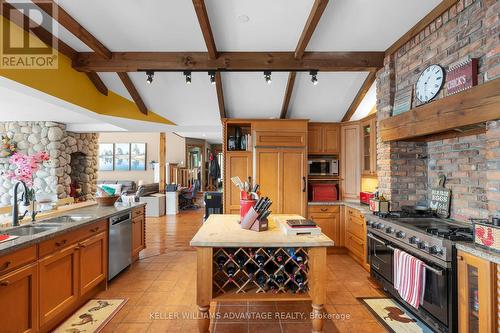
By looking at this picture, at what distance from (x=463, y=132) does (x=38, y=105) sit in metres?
6.27

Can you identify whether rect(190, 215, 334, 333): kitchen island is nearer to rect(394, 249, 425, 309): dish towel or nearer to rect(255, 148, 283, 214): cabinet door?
rect(394, 249, 425, 309): dish towel

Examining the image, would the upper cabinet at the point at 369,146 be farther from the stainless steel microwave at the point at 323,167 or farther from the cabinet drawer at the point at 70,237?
the cabinet drawer at the point at 70,237

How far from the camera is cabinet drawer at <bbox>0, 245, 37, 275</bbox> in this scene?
1.69 m

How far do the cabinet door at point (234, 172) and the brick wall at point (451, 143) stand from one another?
2.22 meters

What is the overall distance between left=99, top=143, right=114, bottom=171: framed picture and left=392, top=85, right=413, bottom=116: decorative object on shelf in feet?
34.4

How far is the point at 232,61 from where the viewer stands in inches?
137

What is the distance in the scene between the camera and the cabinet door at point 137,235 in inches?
145

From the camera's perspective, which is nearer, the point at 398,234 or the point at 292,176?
the point at 398,234

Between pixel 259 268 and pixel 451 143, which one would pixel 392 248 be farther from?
pixel 259 268

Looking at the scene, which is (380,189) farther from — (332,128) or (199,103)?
(199,103)

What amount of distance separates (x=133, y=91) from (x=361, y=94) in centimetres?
400

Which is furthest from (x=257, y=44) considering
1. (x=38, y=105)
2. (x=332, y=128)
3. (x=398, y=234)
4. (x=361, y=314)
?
(x=38, y=105)

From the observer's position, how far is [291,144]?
178 inches

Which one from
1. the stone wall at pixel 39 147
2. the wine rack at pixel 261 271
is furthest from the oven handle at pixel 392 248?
the stone wall at pixel 39 147
